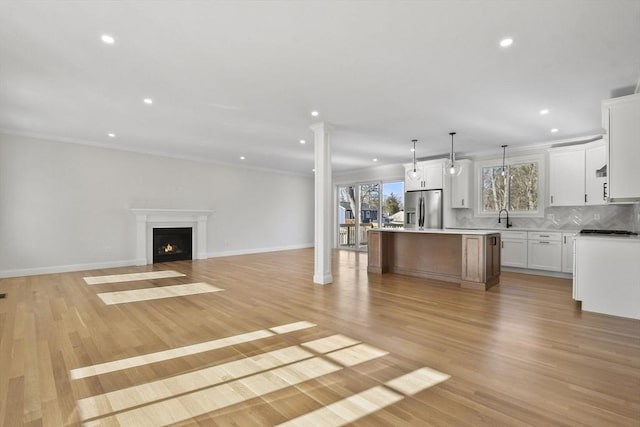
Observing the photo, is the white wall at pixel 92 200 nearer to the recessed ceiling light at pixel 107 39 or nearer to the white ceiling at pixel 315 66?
the white ceiling at pixel 315 66

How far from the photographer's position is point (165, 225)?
7859mm

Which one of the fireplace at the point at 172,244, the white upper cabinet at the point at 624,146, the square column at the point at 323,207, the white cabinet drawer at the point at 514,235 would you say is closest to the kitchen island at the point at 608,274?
the white upper cabinet at the point at 624,146

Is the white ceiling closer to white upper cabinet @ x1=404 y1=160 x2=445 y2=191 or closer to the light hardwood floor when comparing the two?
white upper cabinet @ x1=404 y1=160 x2=445 y2=191

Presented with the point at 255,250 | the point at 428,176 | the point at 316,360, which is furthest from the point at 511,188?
the point at 255,250

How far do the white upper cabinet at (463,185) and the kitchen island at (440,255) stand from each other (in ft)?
6.25

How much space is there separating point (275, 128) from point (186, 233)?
14.8 feet

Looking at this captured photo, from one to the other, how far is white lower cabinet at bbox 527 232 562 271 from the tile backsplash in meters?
0.50

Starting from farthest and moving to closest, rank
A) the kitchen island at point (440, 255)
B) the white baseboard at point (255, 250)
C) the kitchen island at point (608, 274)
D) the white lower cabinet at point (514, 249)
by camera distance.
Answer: the white baseboard at point (255, 250)
the white lower cabinet at point (514, 249)
the kitchen island at point (440, 255)
the kitchen island at point (608, 274)

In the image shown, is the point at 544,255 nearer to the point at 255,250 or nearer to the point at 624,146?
the point at 624,146

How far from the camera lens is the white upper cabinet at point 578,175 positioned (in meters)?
5.63

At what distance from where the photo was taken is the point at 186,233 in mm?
8367

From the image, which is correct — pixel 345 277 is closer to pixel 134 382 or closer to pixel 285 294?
pixel 285 294

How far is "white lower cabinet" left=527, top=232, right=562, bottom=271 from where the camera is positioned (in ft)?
19.6

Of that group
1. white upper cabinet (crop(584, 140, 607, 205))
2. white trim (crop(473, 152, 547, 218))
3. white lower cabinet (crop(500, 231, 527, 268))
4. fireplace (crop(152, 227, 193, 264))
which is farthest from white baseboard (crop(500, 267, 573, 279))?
fireplace (crop(152, 227, 193, 264))
